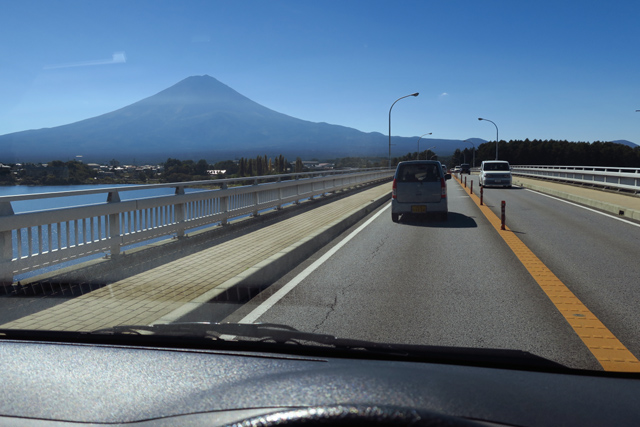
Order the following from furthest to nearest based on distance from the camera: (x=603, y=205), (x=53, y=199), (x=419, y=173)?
(x=603, y=205), (x=419, y=173), (x=53, y=199)

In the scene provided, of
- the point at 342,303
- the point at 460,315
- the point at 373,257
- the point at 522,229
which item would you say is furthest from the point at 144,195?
the point at 522,229

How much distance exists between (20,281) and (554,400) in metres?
6.31

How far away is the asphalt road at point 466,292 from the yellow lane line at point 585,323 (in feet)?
0.27

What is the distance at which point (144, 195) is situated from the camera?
9070 millimetres

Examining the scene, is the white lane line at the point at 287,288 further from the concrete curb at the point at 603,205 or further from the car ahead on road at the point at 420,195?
the concrete curb at the point at 603,205

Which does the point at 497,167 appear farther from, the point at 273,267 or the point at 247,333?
the point at 247,333

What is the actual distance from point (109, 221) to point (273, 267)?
2.68 metres

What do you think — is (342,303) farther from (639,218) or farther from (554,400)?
(639,218)

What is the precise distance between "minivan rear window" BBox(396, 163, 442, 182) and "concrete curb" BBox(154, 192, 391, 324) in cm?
305

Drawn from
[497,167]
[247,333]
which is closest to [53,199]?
[247,333]

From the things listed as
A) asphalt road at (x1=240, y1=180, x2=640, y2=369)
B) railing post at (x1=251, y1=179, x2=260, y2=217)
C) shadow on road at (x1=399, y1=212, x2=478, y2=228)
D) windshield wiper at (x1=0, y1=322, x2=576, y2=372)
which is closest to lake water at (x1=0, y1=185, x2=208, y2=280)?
asphalt road at (x1=240, y1=180, x2=640, y2=369)

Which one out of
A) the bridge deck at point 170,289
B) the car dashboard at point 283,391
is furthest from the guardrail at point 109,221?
the car dashboard at point 283,391

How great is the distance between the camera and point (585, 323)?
4953 mm

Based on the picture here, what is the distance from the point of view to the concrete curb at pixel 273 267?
5.18 meters
